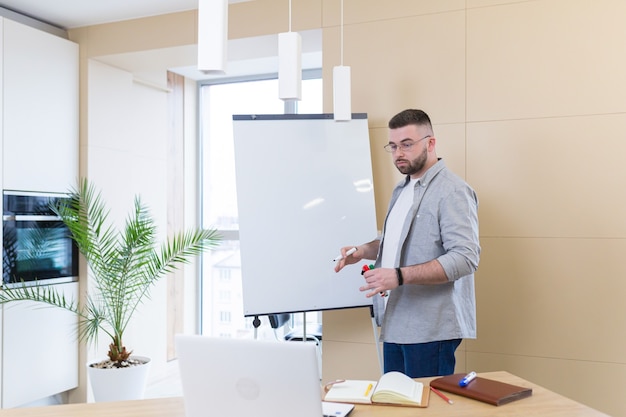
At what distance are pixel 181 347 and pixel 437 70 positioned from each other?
93.8 inches

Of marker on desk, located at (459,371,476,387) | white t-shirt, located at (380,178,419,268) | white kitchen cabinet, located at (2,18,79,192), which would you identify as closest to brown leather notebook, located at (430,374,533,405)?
marker on desk, located at (459,371,476,387)

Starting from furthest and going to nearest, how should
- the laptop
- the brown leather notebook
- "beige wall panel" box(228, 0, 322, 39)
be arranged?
"beige wall panel" box(228, 0, 322, 39) < the brown leather notebook < the laptop

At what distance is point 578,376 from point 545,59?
64.4 inches

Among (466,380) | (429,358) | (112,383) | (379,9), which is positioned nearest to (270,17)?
(379,9)

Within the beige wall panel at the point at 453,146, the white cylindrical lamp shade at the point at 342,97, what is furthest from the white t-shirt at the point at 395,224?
the beige wall panel at the point at 453,146

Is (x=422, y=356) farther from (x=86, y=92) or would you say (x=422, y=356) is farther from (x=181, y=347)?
(x=86, y=92)

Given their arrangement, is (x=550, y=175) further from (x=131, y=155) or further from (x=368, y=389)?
(x=131, y=155)

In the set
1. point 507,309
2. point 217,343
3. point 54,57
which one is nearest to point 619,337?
point 507,309

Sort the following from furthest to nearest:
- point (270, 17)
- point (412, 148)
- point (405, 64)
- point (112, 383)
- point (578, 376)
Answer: point (112, 383) < point (270, 17) < point (405, 64) < point (578, 376) < point (412, 148)

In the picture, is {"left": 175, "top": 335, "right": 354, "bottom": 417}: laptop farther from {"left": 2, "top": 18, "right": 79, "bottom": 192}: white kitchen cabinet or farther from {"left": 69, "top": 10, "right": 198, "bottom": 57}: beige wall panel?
{"left": 69, "top": 10, "right": 198, "bottom": 57}: beige wall panel

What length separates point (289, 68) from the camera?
2.01 meters

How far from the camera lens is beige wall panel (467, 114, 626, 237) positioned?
301cm

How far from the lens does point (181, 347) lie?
1.49m

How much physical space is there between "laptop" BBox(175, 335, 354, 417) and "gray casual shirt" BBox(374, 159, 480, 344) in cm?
120
